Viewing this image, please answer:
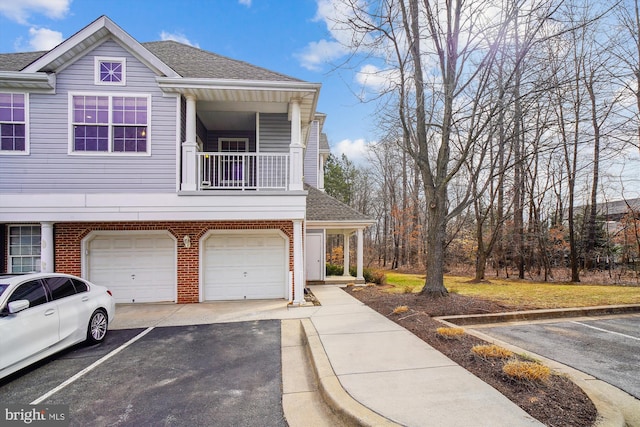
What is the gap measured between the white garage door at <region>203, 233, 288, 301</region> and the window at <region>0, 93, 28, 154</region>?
17.7 feet

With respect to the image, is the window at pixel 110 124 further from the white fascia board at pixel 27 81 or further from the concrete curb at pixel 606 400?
the concrete curb at pixel 606 400

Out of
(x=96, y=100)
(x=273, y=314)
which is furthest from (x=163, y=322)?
(x=96, y=100)

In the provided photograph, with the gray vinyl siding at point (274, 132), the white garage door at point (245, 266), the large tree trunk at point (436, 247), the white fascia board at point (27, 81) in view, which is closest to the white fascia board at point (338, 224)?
the white garage door at point (245, 266)

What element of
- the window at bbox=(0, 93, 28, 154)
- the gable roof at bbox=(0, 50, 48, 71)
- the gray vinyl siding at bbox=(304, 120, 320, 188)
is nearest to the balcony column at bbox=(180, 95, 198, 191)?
the window at bbox=(0, 93, 28, 154)

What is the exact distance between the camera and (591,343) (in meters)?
5.87

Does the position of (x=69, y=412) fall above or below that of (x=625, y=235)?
below

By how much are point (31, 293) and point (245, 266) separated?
5.57 meters

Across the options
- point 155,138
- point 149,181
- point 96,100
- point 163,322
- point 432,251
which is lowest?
point 163,322

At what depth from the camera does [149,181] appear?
854 centimetres

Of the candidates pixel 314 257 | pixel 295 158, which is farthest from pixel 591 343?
pixel 314 257

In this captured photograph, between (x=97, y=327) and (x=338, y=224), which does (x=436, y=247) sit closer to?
(x=338, y=224)

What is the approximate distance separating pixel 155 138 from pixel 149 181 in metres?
1.19

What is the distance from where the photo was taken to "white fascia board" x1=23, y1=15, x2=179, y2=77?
811 cm

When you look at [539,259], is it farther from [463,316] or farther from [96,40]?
[96,40]
